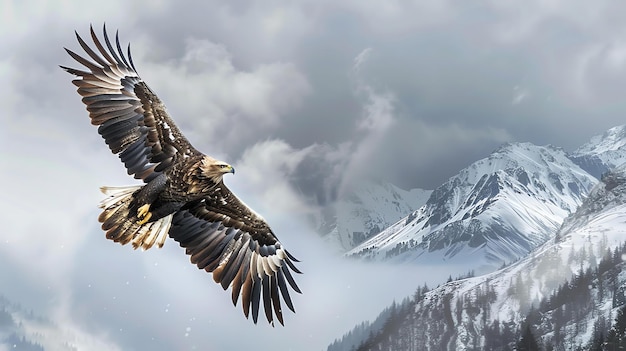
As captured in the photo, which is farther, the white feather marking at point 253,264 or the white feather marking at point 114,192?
the white feather marking at point 253,264

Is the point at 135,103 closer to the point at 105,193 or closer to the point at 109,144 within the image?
the point at 109,144

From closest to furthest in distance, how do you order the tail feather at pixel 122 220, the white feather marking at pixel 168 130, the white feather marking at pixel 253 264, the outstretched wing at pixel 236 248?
the tail feather at pixel 122 220 < the white feather marking at pixel 168 130 < the outstretched wing at pixel 236 248 < the white feather marking at pixel 253 264

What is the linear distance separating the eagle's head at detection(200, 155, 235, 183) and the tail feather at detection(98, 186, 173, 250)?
179 cm

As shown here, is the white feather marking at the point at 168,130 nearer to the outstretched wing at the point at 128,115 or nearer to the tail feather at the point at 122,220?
the outstretched wing at the point at 128,115

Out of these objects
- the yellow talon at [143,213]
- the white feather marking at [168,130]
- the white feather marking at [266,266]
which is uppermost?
the white feather marking at [168,130]

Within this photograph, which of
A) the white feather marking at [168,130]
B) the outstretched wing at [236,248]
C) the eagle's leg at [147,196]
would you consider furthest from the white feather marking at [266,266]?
the white feather marking at [168,130]

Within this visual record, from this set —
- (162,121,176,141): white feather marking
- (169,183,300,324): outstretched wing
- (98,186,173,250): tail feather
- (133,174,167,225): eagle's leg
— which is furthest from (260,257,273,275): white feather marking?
(162,121,176,141): white feather marking

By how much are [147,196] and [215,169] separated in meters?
1.82

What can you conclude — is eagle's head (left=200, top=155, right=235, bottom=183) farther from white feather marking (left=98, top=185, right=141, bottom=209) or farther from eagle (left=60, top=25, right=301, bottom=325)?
white feather marking (left=98, top=185, right=141, bottom=209)

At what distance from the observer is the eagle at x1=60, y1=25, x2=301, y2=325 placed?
59.4 feet

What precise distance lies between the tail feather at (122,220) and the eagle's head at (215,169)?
1.79 m

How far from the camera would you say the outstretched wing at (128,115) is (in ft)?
61.3

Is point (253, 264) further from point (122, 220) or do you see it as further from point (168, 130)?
point (168, 130)

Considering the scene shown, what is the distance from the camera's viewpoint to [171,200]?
59.7ft
